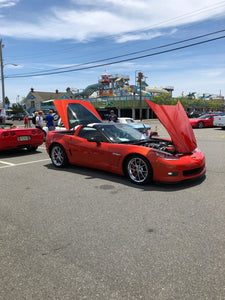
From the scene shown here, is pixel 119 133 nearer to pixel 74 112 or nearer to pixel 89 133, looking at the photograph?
pixel 89 133

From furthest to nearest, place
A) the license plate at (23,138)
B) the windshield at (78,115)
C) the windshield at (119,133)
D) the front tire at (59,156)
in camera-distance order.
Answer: the license plate at (23,138), the windshield at (78,115), the front tire at (59,156), the windshield at (119,133)

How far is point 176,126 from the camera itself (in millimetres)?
5668

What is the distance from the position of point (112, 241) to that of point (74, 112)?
581cm

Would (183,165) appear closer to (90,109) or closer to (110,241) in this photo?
(110,241)

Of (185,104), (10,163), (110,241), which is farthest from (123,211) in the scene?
(185,104)

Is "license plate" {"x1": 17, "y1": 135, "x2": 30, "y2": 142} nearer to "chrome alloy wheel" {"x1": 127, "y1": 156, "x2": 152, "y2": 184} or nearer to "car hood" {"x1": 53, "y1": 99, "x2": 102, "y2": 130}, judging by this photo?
"car hood" {"x1": 53, "y1": 99, "x2": 102, "y2": 130}

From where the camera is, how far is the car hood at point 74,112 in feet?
26.0

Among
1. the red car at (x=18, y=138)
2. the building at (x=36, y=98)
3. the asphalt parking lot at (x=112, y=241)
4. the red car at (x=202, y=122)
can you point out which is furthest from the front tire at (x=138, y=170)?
the building at (x=36, y=98)

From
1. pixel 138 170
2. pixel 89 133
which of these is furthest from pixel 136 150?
pixel 89 133

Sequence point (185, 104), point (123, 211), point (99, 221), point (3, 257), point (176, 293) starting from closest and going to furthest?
point (176, 293) → point (3, 257) → point (99, 221) → point (123, 211) → point (185, 104)

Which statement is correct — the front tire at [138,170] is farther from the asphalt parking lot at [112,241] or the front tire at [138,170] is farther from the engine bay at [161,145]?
the engine bay at [161,145]

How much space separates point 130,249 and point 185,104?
7165 cm

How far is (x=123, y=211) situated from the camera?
12.9 feet

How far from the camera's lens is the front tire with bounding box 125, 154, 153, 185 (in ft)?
16.8
